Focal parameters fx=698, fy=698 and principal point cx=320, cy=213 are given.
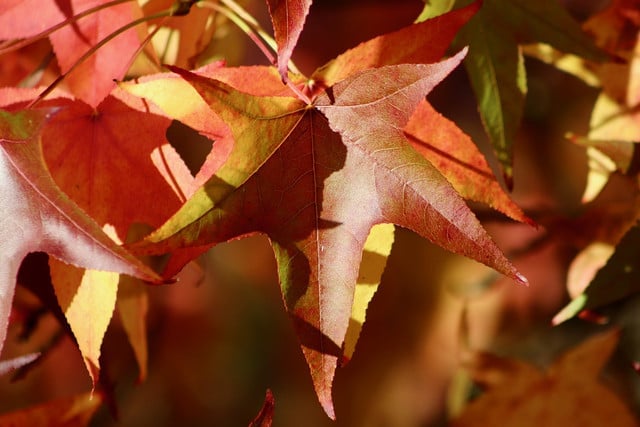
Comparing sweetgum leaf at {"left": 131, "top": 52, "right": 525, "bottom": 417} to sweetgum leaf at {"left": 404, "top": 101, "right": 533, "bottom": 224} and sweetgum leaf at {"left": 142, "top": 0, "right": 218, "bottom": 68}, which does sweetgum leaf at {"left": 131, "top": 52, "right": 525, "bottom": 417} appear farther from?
sweetgum leaf at {"left": 142, "top": 0, "right": 218, "bottom": 68}

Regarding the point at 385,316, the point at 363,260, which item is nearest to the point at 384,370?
the point at 385,316

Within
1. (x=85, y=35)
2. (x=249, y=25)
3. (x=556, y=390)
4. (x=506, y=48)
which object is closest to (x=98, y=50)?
(x=85, y=35)

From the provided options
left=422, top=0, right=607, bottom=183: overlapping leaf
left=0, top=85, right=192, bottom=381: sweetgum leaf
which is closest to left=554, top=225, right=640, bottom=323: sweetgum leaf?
left=422, top=0, right=607, bottom=183: overlapping leaf

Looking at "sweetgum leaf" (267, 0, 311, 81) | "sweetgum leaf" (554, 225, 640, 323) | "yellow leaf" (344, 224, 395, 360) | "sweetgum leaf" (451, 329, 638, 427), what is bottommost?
"sweetgum leaf" (451, 329, 638, 427)

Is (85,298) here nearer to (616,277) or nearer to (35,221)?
(35,221)

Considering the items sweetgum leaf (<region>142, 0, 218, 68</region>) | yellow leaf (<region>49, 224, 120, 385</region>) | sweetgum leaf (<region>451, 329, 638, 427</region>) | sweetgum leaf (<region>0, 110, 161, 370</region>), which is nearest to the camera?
sweetgum leaf (<region>0, 110, 161, 370</region>)

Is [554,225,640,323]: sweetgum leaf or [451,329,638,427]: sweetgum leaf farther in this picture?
[451,329,638,427]: sweetgum leaf

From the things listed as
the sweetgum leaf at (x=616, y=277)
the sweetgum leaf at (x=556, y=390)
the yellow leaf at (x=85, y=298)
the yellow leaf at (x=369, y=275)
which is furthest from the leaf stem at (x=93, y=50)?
the sweetgum leaf at (x=556, y=390)
